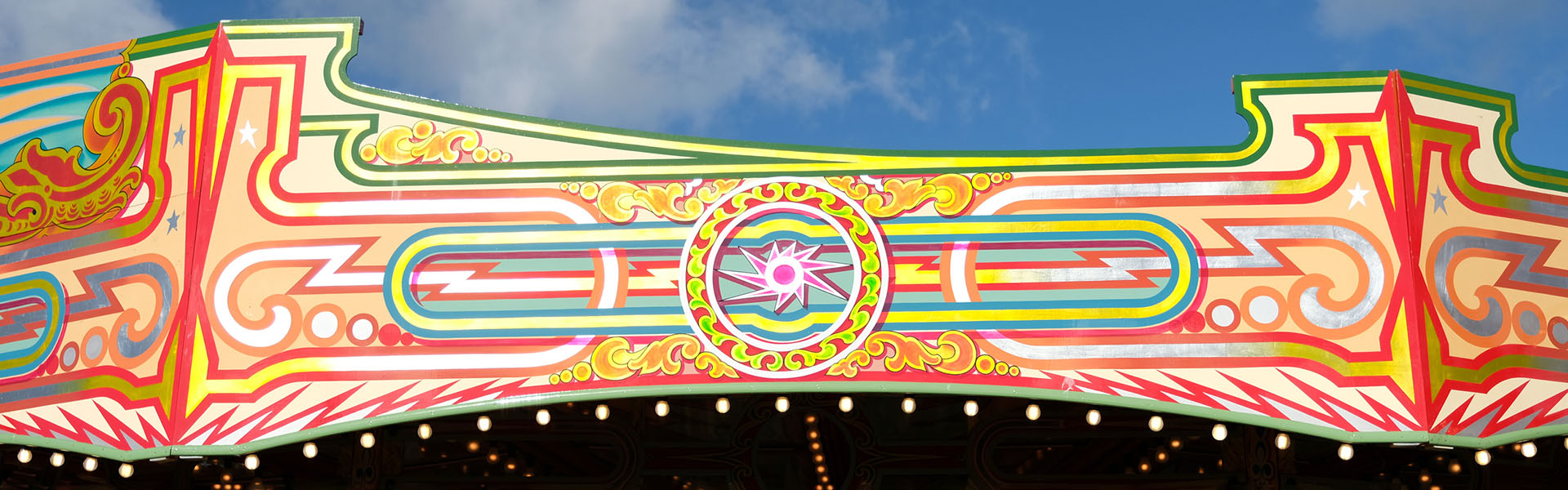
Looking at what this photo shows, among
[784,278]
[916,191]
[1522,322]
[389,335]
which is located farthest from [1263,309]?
[389,335]

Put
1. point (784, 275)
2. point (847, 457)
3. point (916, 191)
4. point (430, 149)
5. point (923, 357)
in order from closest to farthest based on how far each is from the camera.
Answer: point (923, 357) < point (784, 275) < point (916, 191) < point (430, 149) < point (847, 457)

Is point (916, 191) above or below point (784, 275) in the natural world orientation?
above

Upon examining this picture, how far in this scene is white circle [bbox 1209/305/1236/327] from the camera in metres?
8.05

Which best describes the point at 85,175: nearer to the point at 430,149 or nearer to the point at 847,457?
the point at 430,149

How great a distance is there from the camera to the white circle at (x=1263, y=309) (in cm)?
805

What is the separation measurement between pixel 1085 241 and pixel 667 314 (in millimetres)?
2420

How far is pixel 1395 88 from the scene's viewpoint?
8.43m

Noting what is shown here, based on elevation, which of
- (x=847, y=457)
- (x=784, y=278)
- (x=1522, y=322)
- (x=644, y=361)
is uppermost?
(x=784, y=278)

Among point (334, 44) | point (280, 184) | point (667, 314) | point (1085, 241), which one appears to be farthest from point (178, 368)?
point (1085, 241)

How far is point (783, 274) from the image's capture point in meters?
8.28

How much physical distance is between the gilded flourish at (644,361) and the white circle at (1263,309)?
2949mm

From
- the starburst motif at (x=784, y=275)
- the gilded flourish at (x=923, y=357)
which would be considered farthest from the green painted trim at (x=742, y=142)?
the gilded flourish at (x=923, y=357)

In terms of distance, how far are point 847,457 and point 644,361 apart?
2165mm

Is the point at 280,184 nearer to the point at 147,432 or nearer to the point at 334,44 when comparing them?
the point at 334,44
